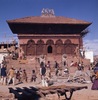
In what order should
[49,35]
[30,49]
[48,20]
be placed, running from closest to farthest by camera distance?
[49,35]
[30,49]
[48,20]

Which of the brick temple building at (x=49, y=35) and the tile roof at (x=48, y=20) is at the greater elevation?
the tile roof at (x=48, y=20)

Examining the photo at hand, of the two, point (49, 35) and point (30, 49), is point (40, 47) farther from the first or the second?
point (49, 35)

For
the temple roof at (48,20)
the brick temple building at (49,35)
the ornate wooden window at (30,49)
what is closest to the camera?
the temple roof at (48,20)

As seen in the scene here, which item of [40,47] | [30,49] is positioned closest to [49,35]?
[40,47]

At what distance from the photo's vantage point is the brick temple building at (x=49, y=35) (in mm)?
34156

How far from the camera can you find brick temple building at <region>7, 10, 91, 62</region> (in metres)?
34.2

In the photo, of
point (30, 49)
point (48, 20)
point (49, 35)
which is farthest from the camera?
point (48, 20)

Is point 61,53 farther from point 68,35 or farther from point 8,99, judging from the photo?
point 8,99

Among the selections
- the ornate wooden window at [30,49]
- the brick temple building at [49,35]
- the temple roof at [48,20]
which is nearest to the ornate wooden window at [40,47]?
the brick temple building at [49,35]

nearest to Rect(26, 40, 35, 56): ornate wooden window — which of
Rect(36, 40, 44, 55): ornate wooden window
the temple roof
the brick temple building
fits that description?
Result: the brick temple building

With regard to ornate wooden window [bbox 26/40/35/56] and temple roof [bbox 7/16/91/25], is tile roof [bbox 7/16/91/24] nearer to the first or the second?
temple roof [bbox 7/16/91/25]

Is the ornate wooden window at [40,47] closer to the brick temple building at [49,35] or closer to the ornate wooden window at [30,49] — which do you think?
the brick temple building at [49,35]

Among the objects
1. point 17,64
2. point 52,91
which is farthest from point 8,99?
point 17,64

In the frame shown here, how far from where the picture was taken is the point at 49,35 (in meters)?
34.7
